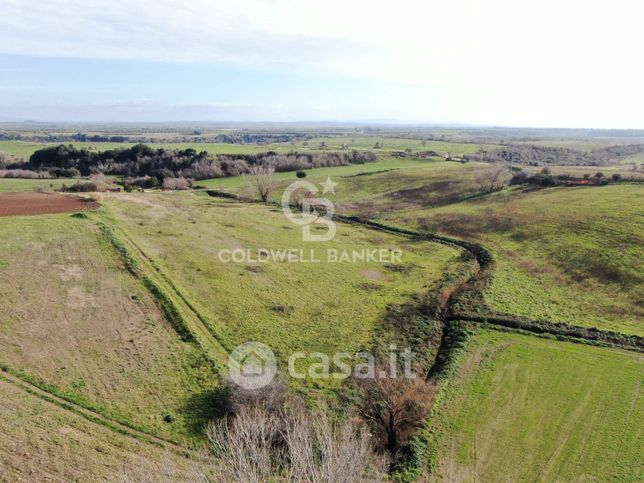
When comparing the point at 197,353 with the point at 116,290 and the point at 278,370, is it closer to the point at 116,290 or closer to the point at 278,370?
the point at 278,370

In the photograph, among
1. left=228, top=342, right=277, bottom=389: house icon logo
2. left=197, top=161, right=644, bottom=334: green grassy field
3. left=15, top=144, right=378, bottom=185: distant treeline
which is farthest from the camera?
left=15, top=144, right=378, bottom=185: distant treeline

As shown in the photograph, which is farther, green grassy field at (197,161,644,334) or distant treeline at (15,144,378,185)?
distant treeline at (15,144,378,185)

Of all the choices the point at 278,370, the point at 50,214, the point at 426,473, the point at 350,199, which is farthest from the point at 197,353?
the point at 350,199

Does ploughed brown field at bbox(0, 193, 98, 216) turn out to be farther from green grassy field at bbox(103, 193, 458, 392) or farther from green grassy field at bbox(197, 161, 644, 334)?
green grassy field at bbox(197, 161, 644, 334)

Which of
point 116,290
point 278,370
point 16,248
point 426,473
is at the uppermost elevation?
point 16,248

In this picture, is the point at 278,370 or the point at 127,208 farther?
the point at 127,208

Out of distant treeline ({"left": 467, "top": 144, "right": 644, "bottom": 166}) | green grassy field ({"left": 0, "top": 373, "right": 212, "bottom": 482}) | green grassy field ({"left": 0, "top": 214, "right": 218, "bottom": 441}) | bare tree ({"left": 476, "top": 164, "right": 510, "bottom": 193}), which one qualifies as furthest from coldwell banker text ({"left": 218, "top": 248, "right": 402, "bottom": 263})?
distant treeline ({"left": 467, "top": 144, "right": 644, "bottom": 166})
